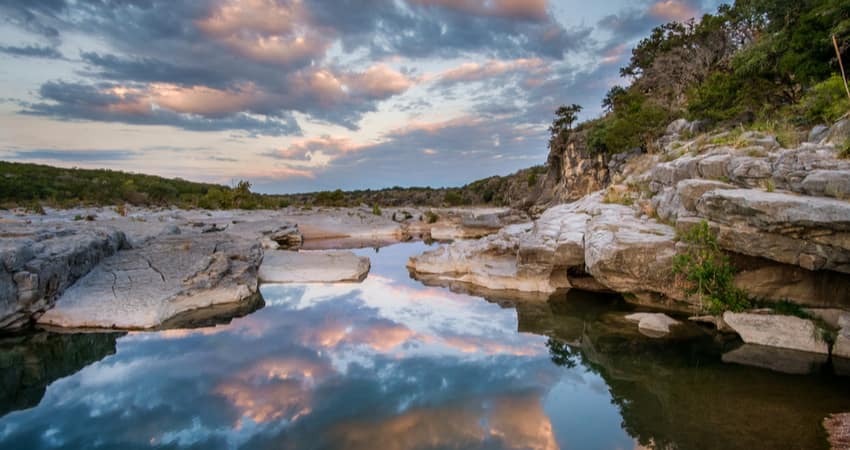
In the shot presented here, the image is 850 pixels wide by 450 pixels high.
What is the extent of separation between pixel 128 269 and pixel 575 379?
530 inches

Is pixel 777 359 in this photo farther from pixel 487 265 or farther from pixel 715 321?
pixel 487 265

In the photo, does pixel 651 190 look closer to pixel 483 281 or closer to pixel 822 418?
pixel 483 281

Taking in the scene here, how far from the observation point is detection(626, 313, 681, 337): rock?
35.6ft

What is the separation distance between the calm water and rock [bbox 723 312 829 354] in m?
0.74

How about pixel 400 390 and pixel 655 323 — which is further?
pixel 655 323

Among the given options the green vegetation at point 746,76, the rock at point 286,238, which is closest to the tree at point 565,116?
the green vegetation at point 746,76

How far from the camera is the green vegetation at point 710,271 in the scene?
1035 cm

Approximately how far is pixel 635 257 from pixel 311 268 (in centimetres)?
1263

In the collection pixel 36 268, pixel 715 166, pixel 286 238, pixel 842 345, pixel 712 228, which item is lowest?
pixel 286 238

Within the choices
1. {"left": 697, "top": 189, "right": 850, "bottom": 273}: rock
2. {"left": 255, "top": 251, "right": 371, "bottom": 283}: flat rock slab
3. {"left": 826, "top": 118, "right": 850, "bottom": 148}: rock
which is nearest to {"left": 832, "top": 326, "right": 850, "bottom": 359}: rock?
{"left": 697, "top": 189, "right": 850, "bottom": 273}: rock

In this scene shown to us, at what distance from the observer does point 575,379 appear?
8.95m

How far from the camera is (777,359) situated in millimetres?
8953

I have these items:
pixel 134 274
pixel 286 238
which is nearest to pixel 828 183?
pixel 134 274

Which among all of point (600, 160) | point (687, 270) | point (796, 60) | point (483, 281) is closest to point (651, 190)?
point (687, 270)
